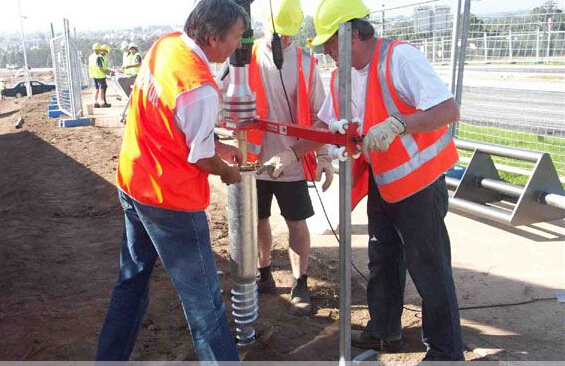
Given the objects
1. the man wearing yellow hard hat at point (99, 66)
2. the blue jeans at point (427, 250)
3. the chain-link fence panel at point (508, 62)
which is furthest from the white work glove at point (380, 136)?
the man wearing yellow hard hat at point (99, 66)

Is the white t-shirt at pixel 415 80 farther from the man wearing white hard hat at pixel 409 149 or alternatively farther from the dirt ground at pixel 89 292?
the dirt ground at pixel 89 292

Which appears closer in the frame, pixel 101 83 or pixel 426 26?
pixel 426 26

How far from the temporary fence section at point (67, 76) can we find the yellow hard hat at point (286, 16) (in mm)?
11010

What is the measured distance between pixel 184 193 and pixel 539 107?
8.51 m

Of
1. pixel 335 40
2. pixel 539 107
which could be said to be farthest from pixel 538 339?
pixel 539 107

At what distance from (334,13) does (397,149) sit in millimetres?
695

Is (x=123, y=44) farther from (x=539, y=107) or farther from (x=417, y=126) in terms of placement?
(x=417, y=126)

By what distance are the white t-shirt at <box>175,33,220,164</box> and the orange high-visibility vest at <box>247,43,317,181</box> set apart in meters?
1.41

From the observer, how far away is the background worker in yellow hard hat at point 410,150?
101 inches

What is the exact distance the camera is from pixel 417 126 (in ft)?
8.25

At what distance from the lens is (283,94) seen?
3.83 meters

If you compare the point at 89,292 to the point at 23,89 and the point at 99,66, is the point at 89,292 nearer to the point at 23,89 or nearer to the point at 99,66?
the point at 99,66

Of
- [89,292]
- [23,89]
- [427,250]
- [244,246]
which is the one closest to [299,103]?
[244,246]

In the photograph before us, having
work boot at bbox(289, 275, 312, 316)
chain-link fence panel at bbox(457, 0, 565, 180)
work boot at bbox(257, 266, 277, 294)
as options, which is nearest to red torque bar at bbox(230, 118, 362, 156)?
work boot at bbox(289, 275, 312, 316)
